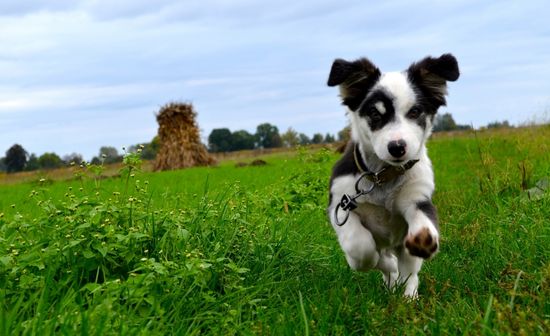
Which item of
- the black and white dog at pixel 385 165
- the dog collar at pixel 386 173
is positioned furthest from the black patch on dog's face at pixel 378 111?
the dog collar at pixel 386 173

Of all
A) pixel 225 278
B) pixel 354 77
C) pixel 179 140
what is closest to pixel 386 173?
pixel 354 77

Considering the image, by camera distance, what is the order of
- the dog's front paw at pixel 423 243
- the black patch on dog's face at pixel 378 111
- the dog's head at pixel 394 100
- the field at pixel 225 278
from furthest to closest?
the black patch on dog's face at pixel 378 111, the dog's head at pixel 394 100, the dog's front paw at pixel 423 243, the field at pixel 225 278

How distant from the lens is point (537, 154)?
42.0ft

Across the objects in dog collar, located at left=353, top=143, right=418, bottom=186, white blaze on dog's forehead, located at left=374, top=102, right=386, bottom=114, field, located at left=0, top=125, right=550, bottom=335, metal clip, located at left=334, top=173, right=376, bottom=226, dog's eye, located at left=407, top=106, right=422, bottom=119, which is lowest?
field, located at left=0, top=125, right=550, bottom=335

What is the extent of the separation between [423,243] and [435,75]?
144 cm

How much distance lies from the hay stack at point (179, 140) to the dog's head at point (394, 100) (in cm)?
2296

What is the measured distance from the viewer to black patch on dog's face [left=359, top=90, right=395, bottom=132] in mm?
4133

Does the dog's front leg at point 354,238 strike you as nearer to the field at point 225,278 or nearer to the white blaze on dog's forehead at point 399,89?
the field at point 225,278

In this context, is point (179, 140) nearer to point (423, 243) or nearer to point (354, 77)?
point (354, 77)

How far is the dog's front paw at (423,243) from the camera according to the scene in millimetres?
3699

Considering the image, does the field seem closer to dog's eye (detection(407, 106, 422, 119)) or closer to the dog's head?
the dog's head

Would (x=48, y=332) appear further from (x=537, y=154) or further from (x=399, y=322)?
(x=537, y=154)

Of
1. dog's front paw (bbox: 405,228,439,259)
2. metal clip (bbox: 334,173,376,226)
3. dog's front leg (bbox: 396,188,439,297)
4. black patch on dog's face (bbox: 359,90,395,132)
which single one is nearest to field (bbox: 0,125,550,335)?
dog's front leg (bbox: 396,188,439,297)

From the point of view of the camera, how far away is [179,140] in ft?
89.6
